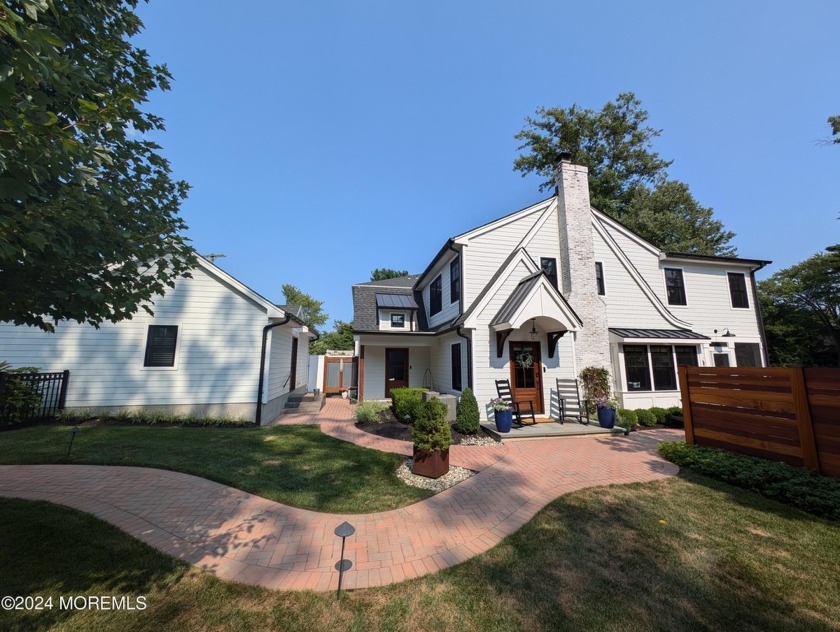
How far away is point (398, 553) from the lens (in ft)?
11.9

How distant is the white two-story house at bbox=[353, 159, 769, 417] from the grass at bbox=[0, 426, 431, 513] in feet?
15.9

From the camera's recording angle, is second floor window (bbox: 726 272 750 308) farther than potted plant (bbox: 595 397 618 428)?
Yes

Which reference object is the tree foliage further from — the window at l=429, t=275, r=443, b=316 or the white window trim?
the white window trim

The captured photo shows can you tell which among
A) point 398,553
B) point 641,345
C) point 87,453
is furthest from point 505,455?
point 87,453

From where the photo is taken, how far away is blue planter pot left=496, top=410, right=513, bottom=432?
8.90 m

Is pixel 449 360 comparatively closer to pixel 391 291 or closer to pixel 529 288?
pixel 529 288

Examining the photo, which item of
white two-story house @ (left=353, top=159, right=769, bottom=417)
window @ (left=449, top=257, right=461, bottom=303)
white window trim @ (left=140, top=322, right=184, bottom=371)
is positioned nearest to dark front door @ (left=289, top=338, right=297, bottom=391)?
white two-story house @ (left=353, top=159, right=769, bottom=417)

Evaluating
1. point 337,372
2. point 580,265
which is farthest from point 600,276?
point 337,372

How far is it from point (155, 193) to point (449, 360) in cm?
1016

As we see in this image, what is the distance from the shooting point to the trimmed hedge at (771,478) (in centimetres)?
452

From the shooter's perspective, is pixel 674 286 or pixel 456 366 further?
pixel 674 286

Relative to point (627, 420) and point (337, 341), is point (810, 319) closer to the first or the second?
point (627, 420)

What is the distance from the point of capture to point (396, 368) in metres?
15.4

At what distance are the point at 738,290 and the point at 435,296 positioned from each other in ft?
46.7
